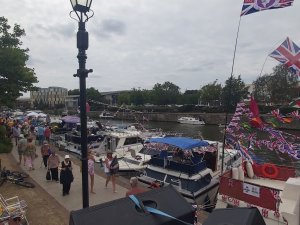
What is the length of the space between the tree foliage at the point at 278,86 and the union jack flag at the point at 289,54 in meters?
44.0

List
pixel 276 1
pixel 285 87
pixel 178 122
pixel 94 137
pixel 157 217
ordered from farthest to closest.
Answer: pixel 178 122 → pixel 285 87 → pixel 94 137 → pixel 276 1 → pixel 157 217

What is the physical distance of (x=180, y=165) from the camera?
1341 cm

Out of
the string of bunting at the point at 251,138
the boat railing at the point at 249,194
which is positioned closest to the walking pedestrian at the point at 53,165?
the boat railing at the point at 249,194

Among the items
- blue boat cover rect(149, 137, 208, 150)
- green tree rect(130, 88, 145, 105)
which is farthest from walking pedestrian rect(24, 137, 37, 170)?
green tree rect(130, 88, 145, 105)

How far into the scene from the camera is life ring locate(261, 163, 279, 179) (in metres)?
12.8

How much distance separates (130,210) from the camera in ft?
10.3

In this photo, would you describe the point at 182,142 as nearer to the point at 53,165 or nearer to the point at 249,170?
the point at 249,170

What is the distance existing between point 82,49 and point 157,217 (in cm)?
369

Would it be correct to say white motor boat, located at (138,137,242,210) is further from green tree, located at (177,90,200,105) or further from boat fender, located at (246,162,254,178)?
green tree, located at (177,90,200,105)

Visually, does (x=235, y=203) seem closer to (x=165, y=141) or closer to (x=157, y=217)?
(x=165, y=141)

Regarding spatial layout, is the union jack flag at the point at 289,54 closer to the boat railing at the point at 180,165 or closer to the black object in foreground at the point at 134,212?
the boat railing at the point at 180,165

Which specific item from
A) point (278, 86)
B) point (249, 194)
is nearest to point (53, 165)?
point (249, 194)

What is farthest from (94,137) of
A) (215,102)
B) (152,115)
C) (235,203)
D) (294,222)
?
(215,102)

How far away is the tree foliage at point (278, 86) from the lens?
55.8m
